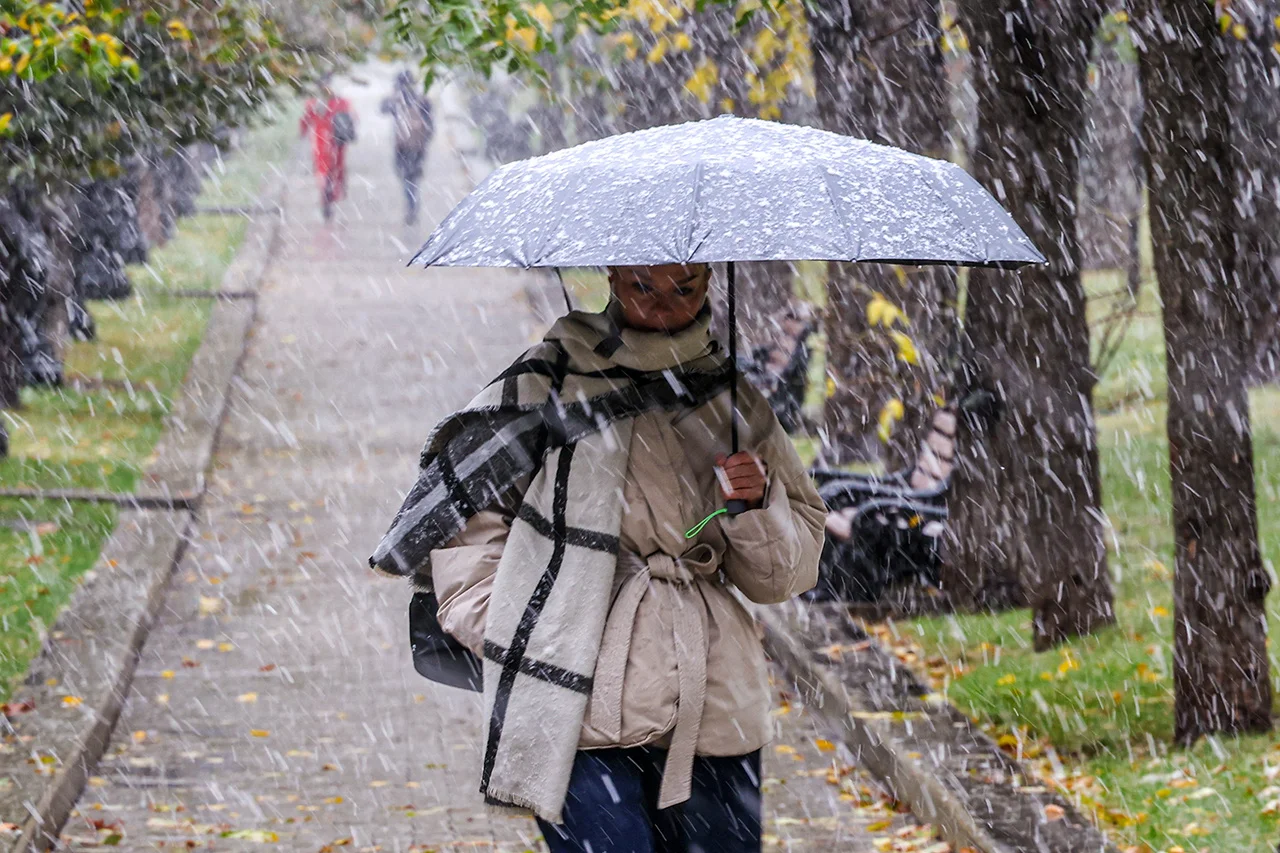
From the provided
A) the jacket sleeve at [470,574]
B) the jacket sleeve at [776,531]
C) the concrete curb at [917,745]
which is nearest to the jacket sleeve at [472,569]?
the jacket sleeve at [470,574]

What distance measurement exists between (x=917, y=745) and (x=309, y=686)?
315 cm

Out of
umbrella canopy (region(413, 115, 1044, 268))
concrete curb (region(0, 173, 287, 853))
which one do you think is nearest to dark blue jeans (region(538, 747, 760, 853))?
umbrella canopy (region(413, 115, 1044, 268))

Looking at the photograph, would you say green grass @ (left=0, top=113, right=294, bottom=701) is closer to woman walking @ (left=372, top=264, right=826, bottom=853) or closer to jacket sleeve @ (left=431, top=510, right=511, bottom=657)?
jacket sleeve @ (left=431, top=510, right=511, bottom=657)

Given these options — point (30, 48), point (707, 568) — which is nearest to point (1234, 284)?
point (707, 568)

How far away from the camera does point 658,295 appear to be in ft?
12.4

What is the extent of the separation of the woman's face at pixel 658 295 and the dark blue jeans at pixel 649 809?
0.93 m

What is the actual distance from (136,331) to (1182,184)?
51.1 ft

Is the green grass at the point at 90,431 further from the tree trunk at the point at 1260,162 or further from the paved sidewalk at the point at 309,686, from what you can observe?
the tree trunk at the point at 1260,162

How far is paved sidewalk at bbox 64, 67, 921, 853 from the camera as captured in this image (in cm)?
658

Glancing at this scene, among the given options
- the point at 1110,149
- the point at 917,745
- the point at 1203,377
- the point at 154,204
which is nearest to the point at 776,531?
the point at 1203,377

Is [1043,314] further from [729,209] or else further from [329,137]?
[329,137]

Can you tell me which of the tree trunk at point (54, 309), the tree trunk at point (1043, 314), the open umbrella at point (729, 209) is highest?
the open umbrella at point (729, 209)

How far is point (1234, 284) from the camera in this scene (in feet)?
21.3

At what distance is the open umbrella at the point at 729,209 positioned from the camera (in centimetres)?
332
